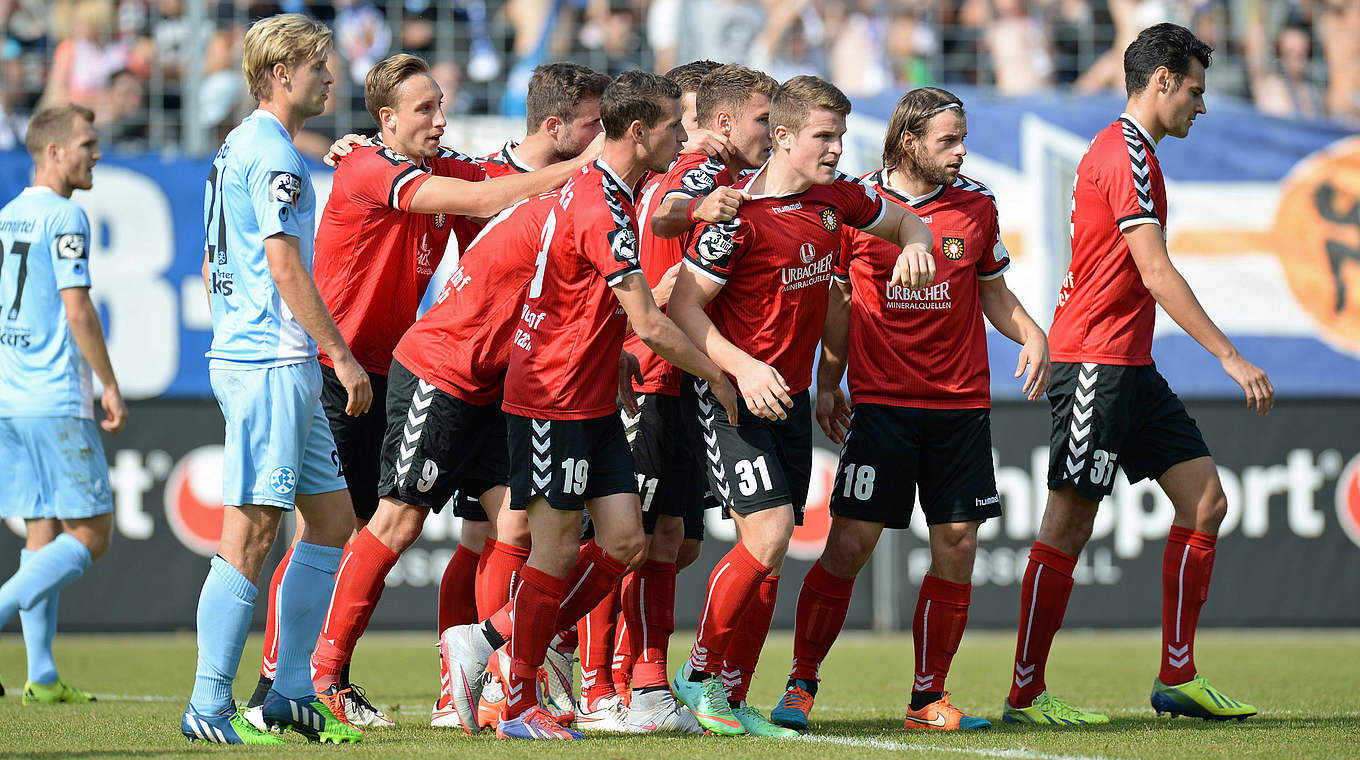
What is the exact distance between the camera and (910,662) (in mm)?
9219

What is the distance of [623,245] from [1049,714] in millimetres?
2562

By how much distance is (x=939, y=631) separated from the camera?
5.92m

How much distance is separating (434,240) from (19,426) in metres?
2.44

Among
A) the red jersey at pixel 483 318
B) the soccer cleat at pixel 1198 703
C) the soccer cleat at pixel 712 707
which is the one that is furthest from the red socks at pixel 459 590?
the soccer cleat at pixel 1198 703

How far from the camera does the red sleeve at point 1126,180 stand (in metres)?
5.94

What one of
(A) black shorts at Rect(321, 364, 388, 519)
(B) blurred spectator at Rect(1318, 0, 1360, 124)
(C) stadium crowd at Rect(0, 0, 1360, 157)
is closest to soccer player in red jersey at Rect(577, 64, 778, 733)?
(A) black shorts at Rect(321, 364, 388, 519)

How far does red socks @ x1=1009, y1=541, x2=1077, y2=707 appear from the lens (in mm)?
6039

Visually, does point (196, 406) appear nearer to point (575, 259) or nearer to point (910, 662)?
point (910, 662)

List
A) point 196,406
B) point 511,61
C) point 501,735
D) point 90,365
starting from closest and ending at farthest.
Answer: point 501,735
point 90,365
point 196,406
point 511,61

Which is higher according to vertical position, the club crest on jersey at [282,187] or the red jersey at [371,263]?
the club crest on jersey at [282,187]

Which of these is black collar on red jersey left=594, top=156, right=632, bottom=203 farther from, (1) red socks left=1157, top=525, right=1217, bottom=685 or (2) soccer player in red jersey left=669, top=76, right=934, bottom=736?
(1) red socks left=1157, top=525, right=1217, bottom=685

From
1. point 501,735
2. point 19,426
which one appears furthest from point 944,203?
point 19,426

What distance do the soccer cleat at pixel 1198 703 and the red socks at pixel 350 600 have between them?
10.2 ft

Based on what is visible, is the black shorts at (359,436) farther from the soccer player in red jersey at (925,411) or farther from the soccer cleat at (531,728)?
the soccer player in red jersey at (925,411)
